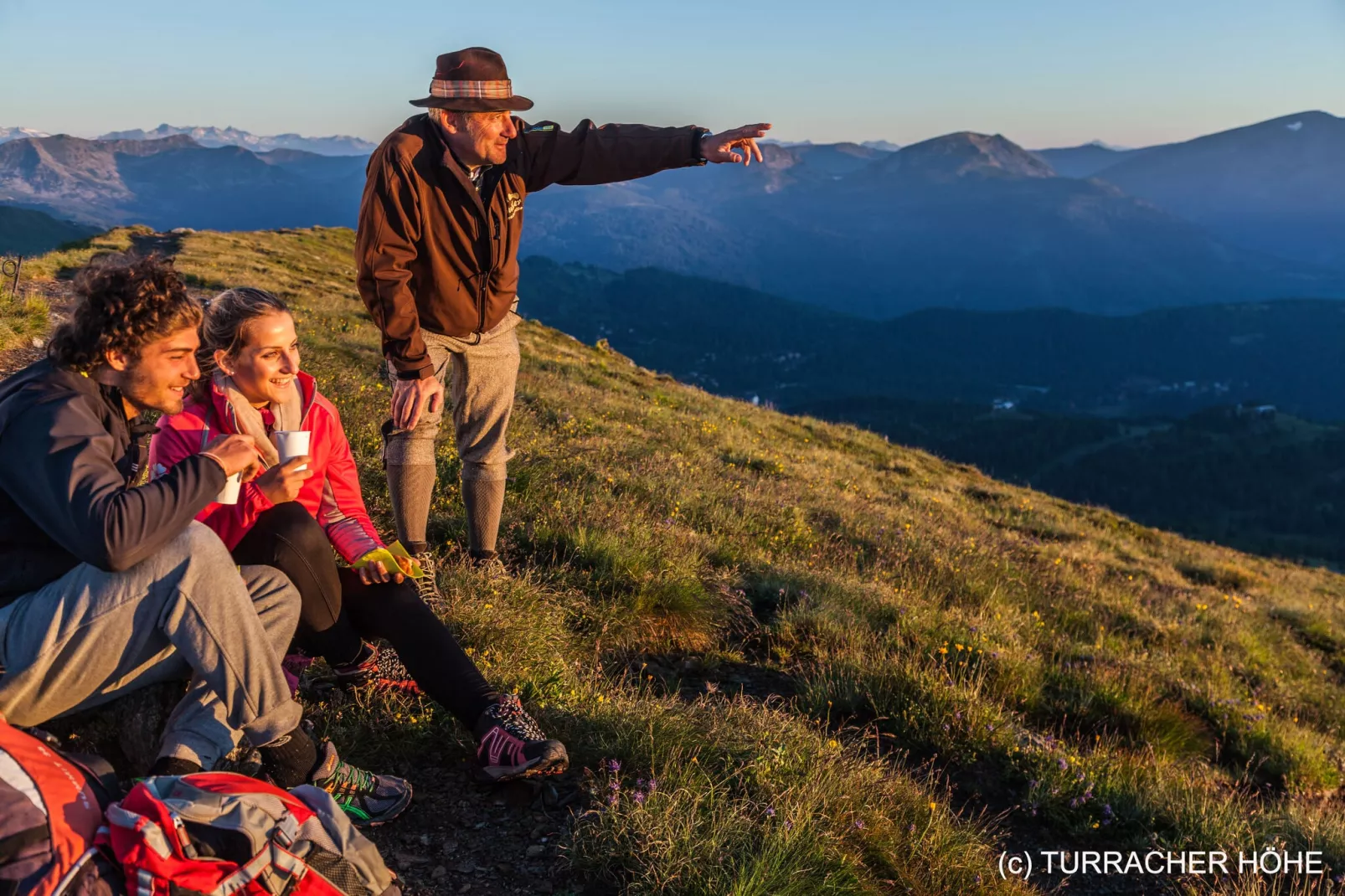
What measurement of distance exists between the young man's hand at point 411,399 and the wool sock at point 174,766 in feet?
6.79

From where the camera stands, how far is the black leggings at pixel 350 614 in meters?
3.47

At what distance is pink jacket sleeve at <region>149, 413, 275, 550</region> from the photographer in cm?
354

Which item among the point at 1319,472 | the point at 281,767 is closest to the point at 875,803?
the point at 281,767

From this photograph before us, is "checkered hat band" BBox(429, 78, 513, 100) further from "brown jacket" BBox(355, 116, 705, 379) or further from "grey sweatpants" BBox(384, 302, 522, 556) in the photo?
"grey sweatpants" BBox(384, 302, 522, 556)

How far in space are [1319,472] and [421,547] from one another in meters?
190

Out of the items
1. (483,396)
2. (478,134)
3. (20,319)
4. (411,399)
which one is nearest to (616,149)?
(478,134)

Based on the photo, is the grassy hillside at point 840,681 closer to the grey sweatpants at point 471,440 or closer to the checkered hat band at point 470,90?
the grey sweatpants at point 471,440

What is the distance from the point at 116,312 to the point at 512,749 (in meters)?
2.15

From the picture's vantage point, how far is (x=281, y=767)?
3096 millimetres

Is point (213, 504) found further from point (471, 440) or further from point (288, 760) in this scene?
point (471, 440)

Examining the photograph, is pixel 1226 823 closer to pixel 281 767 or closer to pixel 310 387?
pixel 281 767

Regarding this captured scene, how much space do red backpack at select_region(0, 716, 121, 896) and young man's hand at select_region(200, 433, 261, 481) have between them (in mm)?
955

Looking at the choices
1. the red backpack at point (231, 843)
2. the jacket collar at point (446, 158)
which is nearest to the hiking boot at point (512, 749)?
the red backpack at point (231, 843)

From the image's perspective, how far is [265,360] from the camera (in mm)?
3650
